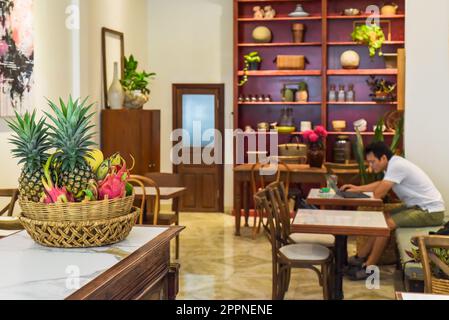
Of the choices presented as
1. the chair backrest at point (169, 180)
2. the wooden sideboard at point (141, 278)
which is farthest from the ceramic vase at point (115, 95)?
the wooden sideboard at point (141, 278)

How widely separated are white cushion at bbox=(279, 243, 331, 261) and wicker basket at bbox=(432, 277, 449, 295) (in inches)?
65.3

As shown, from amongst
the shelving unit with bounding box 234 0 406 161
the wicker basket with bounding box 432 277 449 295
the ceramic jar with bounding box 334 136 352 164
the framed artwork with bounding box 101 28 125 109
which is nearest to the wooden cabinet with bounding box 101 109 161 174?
the framed artwork with bounding box 101 28 125 109

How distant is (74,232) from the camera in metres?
2.02

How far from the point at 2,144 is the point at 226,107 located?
15.9 ft

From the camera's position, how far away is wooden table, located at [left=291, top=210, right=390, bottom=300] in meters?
4.38

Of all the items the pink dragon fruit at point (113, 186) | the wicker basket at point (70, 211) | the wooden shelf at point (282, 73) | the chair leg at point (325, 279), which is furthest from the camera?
the wooden shelf at point (282, 73)

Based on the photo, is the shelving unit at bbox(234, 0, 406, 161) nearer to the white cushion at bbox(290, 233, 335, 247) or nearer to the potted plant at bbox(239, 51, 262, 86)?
the potted plant at bbox(239, 51, 262, 86)

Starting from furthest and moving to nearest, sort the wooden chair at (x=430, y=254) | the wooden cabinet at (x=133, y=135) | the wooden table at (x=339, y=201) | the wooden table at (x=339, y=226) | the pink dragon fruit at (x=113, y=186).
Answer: the wooden cabinet at (x=133, y=135)
the wooden table at (x=339, y=201)
the wooden table at (x=339, y=226)
the wooden chair at (x=430, y=254)
the pink dragon fruit at (x=113, y=186)

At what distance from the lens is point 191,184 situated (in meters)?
10.0

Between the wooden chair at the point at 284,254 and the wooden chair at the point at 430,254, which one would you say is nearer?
the wooden chair at the point at 430,254

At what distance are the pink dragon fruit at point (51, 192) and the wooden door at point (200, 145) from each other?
25.8 feet

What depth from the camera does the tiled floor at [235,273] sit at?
5414 mm

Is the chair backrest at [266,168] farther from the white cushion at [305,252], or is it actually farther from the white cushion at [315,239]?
the white cushion at [305,252]

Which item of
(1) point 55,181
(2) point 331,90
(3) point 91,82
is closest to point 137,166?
(3) point 91,82
